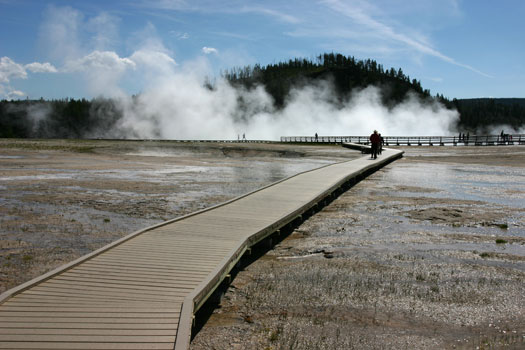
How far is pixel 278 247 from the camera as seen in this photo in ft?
29.1

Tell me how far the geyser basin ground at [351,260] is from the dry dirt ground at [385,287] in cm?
2

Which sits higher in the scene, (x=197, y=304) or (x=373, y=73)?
(x=373, y=73)

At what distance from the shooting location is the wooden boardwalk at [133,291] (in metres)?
4.15

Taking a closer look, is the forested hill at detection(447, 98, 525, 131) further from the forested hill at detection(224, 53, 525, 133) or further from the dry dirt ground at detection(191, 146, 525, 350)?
the dry dirt ground at detection(191, 146, 525, 350)

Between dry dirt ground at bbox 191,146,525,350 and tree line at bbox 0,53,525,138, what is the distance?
11102 cm

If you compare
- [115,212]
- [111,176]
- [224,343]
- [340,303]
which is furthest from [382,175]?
[224,343]

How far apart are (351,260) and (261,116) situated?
130564 mm

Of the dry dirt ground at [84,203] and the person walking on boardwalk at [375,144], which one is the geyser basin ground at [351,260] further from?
the person walking on boardwalk at [375,144]

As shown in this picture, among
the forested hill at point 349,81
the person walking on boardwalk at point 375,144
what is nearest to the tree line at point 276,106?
the forested hill at point 349,81

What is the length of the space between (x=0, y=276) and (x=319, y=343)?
460cm

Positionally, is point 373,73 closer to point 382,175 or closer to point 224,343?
point 382,175

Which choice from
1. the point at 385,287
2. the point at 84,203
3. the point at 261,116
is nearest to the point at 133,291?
the point at 385,287

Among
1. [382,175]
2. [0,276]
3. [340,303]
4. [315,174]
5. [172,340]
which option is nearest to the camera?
[172,340]

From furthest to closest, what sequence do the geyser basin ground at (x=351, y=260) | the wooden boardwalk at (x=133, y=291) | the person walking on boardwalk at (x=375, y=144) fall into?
the person walking on boardwalk at (x=375, y=144)
the geyser basin ground at (x=351, y=260)
the wooden boardwalk at (x=133, y=291)
